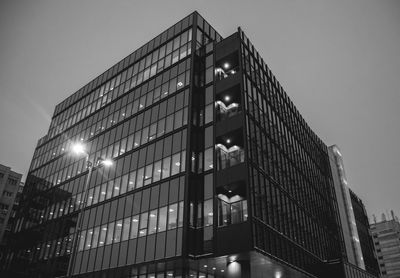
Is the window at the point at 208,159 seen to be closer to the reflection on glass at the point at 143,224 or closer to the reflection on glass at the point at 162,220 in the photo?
the reflection on glass at the point at 162,220

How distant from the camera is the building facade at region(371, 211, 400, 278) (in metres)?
139

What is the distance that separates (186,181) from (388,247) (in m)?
151

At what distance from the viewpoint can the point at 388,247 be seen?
145000 millimetres

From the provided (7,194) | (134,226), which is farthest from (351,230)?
(7,194)

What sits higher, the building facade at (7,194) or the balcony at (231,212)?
the building facade at (7,194)

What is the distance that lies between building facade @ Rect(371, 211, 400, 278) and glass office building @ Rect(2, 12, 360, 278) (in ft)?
370

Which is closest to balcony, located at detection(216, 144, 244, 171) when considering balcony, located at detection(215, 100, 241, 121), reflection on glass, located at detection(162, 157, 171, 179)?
balcony, located at detection(215, 100, 241, 121)

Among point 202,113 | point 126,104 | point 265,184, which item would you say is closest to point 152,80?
point 126,104

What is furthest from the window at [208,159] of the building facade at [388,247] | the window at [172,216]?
the building facade at [388,247]

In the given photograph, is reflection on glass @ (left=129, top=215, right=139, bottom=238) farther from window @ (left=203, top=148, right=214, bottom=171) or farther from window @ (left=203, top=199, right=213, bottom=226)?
window @ (left=203, top=148, right=214, bottom=171)

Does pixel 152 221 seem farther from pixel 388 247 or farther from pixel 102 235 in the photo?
pixel 388 247

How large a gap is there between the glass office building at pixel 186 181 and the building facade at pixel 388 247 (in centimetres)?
11282

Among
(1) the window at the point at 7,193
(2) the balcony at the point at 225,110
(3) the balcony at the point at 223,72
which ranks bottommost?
(2) the balcony at the point at 225,110

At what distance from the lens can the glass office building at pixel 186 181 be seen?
28.2 meters
